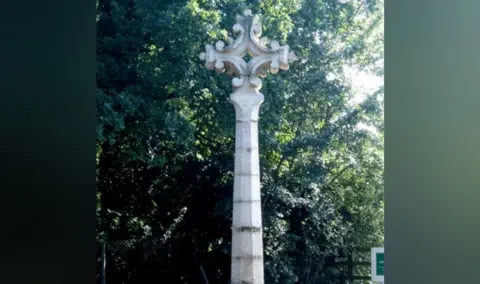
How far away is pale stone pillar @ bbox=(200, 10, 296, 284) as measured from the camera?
21.7 ft

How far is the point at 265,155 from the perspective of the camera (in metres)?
10.7

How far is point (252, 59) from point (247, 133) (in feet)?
2.38

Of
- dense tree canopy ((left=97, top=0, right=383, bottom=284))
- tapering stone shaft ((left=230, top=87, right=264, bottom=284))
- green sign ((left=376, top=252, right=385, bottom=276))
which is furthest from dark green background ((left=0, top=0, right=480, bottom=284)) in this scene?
dense tree canopy ((left=97, top=0, right=383, bottom=284))

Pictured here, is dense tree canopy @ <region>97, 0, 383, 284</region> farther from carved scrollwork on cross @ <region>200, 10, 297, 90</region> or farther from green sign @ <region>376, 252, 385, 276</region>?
green sign @ <region>376, 252, 385, 276</region>

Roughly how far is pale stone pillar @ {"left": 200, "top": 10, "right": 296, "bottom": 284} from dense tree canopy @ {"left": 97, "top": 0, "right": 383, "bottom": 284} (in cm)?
243

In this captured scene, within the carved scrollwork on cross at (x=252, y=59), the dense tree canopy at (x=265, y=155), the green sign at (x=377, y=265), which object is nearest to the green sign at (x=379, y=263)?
the green sign at (x=377, y=265)

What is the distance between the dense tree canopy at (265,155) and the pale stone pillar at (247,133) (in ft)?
7.96

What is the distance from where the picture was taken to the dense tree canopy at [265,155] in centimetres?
955
